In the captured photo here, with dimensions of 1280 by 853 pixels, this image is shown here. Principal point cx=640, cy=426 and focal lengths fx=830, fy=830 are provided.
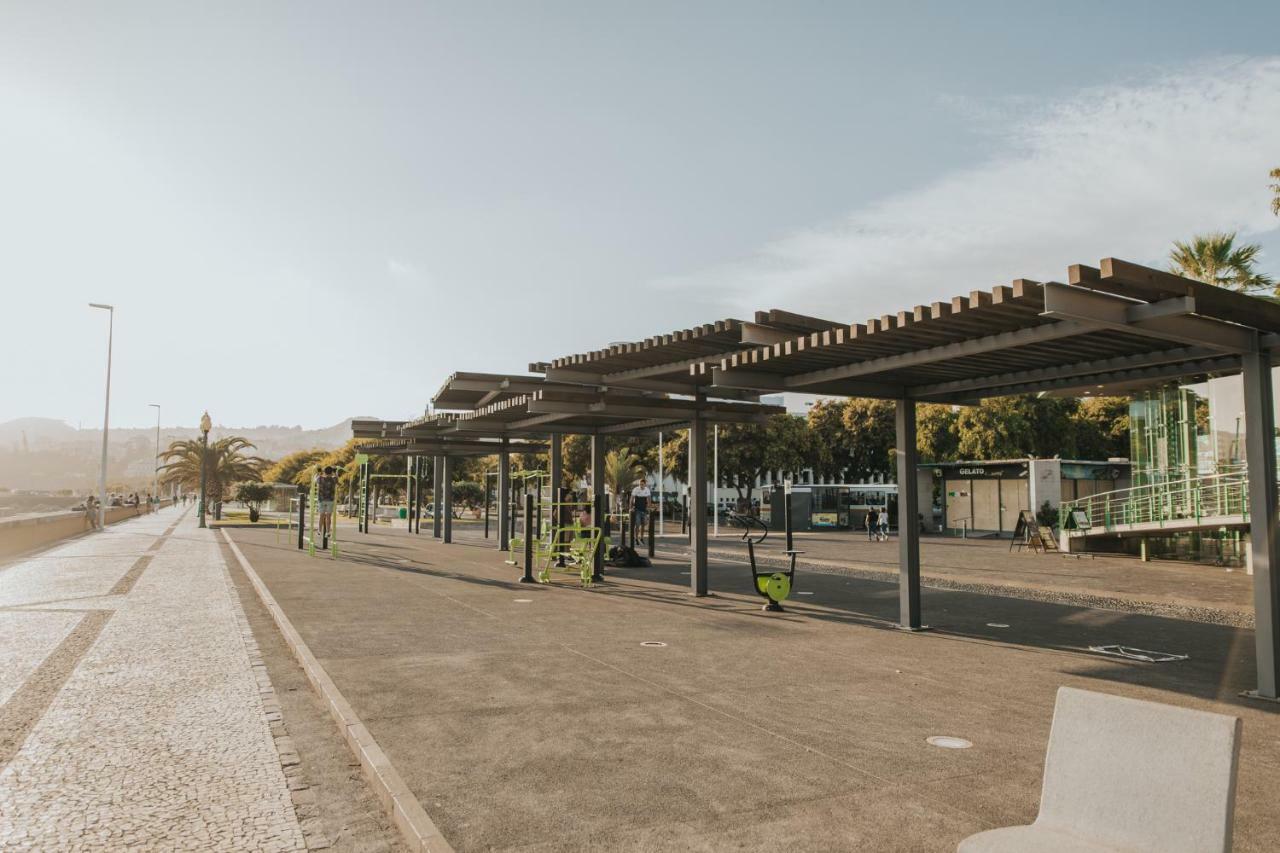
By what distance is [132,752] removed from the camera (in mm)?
5684

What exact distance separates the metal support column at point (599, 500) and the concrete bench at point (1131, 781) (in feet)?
47.4

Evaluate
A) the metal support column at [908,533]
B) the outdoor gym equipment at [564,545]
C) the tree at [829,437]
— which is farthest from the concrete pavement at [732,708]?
the tree at [829,437]

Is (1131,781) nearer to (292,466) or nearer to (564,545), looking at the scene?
(564,545)

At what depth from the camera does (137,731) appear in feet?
20.3

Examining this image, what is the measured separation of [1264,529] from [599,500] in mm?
12783

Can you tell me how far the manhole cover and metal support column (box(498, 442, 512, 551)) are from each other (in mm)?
19463

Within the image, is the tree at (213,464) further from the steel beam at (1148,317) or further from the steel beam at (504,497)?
the steel beam at (1148,317)

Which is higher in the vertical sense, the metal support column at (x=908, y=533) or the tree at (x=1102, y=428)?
the tree at (x=1102, y=428)

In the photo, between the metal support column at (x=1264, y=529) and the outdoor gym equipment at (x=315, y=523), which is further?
the outdoor gym equipment at (x=315, y=523)

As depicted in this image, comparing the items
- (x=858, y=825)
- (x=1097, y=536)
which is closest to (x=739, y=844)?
(x=858, y=825)

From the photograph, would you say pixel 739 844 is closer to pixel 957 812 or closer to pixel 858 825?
pixel 858 825

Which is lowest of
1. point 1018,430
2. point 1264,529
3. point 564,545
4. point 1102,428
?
point 564,545

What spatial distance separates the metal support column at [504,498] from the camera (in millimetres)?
25156

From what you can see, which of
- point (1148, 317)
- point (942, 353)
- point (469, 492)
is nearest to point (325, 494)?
point (942, 353)
